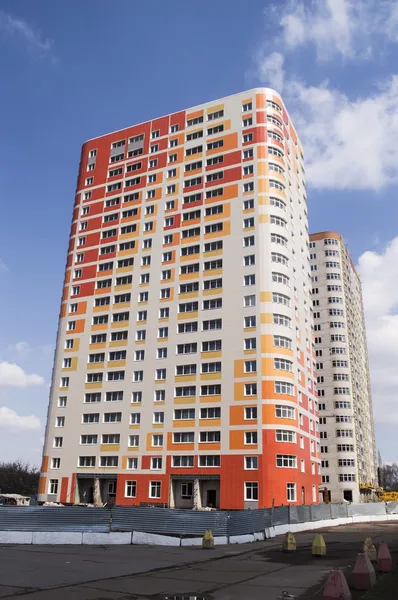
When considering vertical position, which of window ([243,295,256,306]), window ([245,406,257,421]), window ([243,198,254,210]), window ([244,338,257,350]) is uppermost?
window ([243,198,254,210])

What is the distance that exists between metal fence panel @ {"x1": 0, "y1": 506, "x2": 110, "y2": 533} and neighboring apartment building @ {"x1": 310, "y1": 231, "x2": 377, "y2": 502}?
85.7m

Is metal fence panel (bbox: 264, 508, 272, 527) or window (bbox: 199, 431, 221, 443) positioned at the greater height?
window (bbox: 199, 431, 221, 443)

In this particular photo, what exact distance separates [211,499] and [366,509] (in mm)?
20516

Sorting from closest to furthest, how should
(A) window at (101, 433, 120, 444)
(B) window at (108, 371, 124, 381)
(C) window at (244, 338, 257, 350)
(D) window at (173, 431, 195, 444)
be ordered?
1. (C) window at (244, 338, 257, 350)
2. (D) window at (173, 431, 195, 444)
3. (A) window at (101, 433, 120, 444)
4. (B) window at (108, 371, 124, 381)

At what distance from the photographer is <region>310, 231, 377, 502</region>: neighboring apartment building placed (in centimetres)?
10781

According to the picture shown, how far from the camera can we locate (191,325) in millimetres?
70688

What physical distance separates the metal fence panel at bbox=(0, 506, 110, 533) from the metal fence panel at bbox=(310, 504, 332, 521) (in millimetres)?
26345

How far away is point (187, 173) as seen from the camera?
8031 cm

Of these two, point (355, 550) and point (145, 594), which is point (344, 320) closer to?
point (355, 550)

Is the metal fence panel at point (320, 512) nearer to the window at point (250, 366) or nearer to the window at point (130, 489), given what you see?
the window at point (250, 366)

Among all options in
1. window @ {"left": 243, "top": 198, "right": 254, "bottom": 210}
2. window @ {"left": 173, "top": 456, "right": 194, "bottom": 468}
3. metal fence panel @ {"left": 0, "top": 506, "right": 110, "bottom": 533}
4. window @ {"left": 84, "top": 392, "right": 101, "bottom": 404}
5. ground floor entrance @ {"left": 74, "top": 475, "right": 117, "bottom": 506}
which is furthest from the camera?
window @ {"left": 84, "top": 392, "right": 101, "bottom": 404}

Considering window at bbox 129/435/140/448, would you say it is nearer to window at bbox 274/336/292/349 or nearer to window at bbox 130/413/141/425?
window at bbox 130/413/141/425

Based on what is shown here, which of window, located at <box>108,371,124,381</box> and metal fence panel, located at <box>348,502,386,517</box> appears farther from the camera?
window, located at <box>108,371,124,381</box>

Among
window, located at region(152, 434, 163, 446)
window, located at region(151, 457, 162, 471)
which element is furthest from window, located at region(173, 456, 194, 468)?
window, located at region(152, 434, 163, 446)
